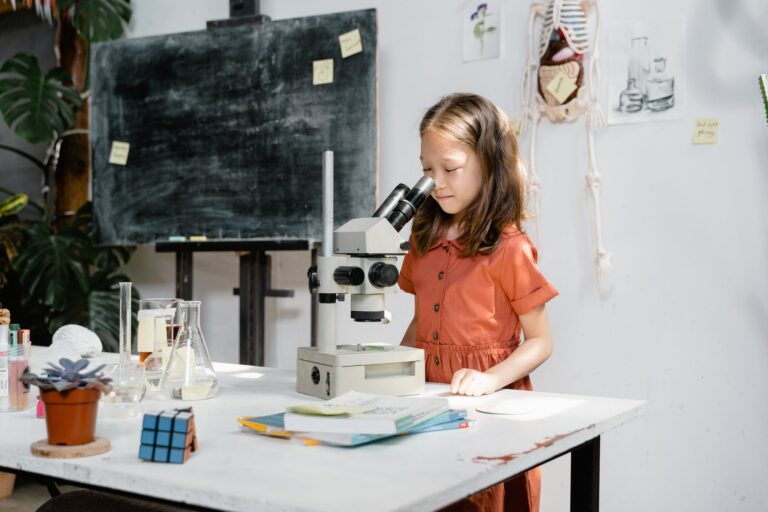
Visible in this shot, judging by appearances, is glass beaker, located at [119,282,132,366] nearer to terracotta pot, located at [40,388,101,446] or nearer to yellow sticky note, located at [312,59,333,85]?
terracotta pot, located at [40,388,101,446]

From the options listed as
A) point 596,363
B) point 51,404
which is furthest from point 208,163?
point 51,404

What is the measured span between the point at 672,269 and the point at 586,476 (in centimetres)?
148

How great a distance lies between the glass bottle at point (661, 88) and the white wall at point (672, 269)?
6cm

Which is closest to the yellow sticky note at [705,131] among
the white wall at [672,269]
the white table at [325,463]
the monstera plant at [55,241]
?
the white wall at [672,269]

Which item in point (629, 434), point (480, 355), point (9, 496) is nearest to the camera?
point (480, 355)

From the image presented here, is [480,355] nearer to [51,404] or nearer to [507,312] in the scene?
[507,312]

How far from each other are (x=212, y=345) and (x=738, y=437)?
2.27 m

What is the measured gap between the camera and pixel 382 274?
1528 millimetres

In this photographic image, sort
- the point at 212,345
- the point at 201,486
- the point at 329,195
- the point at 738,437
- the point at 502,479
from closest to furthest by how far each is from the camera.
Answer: the point at 201,486 < the point at 502,479 < the point at 329,195 < the point at 738,437 < the point at 212,345

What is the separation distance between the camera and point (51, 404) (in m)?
1.07

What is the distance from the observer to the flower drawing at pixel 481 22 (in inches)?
120

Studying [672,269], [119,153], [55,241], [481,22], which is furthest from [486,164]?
[55,241]

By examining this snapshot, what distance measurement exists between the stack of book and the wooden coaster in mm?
203

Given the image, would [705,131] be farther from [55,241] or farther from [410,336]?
[55,241]
